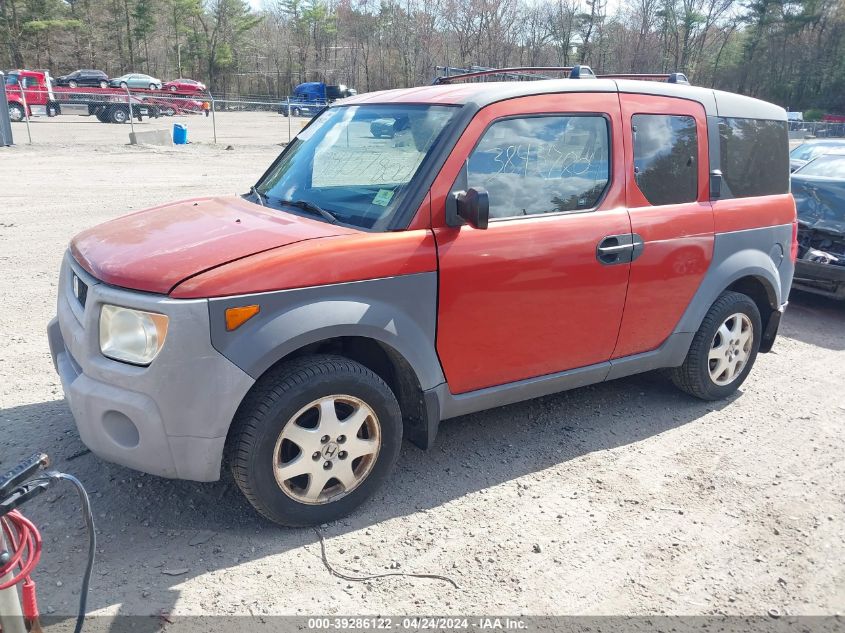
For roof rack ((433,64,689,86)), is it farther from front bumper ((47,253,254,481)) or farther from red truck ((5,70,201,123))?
red truck ((5,70,201,123))

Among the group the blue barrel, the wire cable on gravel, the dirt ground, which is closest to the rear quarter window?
the dirt ground

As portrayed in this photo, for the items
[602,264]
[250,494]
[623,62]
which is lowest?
[250,494]

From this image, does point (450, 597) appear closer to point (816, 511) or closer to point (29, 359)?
point (816, 511)

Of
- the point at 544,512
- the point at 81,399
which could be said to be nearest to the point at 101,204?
the point at 81,399

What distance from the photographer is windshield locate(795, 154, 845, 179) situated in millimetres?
8189

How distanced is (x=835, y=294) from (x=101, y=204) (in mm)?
10599

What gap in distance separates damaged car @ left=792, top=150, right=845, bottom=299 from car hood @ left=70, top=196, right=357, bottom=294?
5920 millimetres

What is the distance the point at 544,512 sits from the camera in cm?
345

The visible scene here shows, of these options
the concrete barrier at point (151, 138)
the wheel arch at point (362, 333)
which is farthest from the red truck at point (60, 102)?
the wheel arch at point (362, 333)

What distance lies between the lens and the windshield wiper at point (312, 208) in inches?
135

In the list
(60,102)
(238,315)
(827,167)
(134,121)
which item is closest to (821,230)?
(827,167)

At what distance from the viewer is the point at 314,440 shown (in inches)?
121

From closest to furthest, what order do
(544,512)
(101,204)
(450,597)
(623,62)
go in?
(450,597), (544,512), (101,204), (623,62)

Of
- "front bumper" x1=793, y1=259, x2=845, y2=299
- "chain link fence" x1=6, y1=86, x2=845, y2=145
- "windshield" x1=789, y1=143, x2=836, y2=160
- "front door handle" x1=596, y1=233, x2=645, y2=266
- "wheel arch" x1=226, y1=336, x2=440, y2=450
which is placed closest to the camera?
"wheel arch" x1=226, y1=336, x2=440, y2=450
